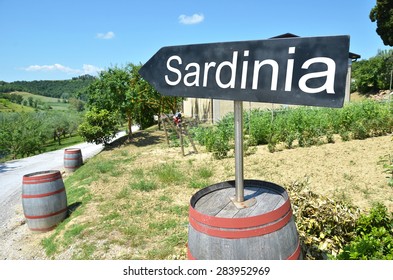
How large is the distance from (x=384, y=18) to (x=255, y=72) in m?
30.6

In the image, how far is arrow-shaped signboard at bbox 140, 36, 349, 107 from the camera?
4.44 ft

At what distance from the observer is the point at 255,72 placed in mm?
1604

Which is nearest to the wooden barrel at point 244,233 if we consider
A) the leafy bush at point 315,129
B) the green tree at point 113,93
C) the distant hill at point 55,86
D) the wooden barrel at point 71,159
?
the leafy bush at point 315,129

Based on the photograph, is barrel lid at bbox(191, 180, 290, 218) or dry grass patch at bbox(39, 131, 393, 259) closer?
barrel lid at bbox(191, 180, 290, 218)

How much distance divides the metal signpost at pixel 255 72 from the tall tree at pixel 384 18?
96.8 ft

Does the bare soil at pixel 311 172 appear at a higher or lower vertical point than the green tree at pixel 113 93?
lower

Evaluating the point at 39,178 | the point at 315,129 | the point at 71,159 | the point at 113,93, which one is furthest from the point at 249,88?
the point at 113,93

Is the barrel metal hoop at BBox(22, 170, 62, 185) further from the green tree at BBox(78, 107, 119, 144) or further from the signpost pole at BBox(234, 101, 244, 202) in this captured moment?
the green tree at BBox(78, 107, 119, 144)

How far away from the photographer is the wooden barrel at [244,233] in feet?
5.21

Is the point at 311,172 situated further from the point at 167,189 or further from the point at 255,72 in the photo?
the point at 255,72

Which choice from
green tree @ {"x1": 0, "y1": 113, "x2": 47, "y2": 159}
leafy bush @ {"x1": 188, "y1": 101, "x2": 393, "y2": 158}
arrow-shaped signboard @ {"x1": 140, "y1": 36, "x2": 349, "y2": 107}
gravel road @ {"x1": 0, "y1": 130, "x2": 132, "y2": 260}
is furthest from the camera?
green tree @ {"x1": 0, "y1": 113, "x2": 47, "y2": 159}

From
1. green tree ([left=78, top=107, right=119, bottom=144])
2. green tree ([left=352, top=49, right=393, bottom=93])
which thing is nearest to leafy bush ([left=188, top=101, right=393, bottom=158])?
green tree ([left=78, top=107, right=119, bottom=144])

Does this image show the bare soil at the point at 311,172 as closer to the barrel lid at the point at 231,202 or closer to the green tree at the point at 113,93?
the barrel lid at the point at 231,202
